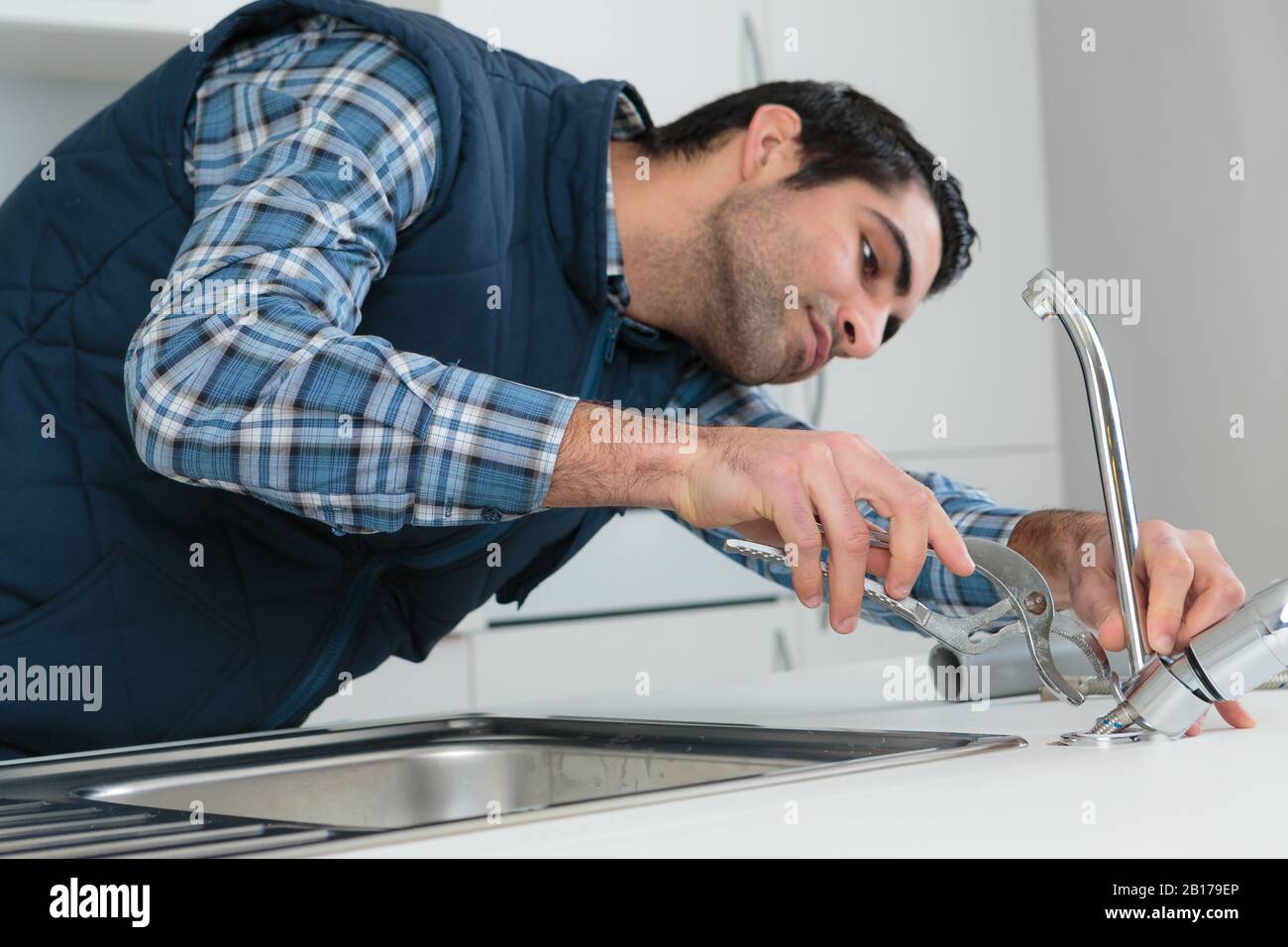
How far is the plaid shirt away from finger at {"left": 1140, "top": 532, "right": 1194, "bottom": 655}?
0.37 m

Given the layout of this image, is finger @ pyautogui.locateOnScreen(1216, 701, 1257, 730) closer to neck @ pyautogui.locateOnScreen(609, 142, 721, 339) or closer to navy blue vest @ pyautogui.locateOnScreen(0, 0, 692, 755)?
navy blue vest @ pyautogui.locateOnScreen(0, 0, 692, 755)

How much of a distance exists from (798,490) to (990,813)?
24 centimetres

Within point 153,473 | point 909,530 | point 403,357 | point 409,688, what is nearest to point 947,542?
point 909,530

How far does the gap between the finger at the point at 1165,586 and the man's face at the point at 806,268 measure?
1.66ft

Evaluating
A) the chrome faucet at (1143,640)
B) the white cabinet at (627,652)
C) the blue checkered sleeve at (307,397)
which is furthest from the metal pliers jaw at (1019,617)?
the white cabinet at (627,652)

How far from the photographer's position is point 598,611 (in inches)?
82.2

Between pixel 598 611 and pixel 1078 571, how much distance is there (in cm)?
A: 115

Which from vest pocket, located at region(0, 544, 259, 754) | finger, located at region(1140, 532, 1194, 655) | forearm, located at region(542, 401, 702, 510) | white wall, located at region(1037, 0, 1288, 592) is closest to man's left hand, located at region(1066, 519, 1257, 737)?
finger, located at region(1140, 532, 1194, 655)

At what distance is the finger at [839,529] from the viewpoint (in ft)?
2.32

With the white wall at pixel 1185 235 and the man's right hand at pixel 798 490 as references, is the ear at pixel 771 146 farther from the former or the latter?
the white wall at pixel 1185 235

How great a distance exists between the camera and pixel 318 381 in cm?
76

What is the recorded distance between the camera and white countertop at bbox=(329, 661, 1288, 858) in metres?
0.45

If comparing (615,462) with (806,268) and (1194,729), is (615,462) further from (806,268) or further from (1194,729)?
(806,268)

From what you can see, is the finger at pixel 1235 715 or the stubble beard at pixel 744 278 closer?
the finger at pixel 1235 715
